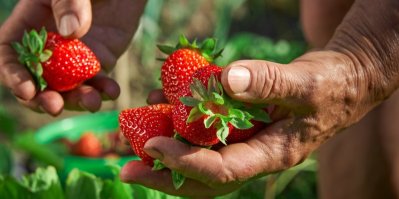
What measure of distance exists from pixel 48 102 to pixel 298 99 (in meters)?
0.52

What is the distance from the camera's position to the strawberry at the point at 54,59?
1595 millimetres

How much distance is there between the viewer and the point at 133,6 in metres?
1.82

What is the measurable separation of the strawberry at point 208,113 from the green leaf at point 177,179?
0.06m

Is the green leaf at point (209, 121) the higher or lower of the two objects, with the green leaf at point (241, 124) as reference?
higher

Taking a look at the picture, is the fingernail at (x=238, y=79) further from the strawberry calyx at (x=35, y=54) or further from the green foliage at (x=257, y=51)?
the green foliage at (x=257, y=51)

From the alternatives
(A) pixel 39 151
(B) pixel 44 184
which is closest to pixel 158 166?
(B) pixel 44 184

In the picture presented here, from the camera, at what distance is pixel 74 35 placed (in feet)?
5.23

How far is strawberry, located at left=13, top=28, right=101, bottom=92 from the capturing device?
1595 mm

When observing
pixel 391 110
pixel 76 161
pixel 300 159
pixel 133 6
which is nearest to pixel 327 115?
pixel 300 159

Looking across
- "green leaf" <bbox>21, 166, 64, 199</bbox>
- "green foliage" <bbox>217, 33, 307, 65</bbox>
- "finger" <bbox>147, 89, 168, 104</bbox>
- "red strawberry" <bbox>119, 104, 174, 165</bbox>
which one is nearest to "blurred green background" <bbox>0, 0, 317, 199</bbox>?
"green foliage" <bbox>217, 33, 307, 65</bbox>

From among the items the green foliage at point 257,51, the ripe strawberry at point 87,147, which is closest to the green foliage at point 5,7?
the ripe strawberry at point 87,147

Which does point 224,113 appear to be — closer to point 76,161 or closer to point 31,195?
point 31,195

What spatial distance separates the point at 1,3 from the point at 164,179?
217 centimetres

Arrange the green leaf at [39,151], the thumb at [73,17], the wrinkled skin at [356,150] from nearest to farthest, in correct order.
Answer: the thumb at [73,17], the wrinkled skin at [356,150], the green leaf at [39,151]
